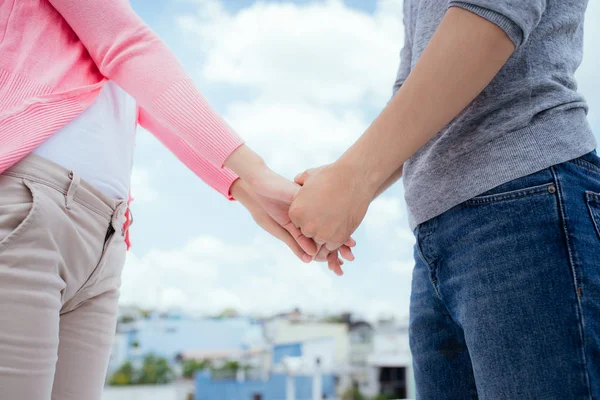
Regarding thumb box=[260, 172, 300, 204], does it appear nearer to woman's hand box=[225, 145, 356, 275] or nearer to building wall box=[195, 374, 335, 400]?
woman's hand box=[225, 145, 356, 275]

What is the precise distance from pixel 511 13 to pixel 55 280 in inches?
25.5

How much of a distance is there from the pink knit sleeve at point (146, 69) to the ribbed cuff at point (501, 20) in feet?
1.58

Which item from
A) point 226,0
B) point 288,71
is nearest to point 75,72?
point 226,0

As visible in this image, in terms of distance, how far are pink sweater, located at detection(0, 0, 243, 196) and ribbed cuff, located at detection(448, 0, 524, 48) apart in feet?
1.58

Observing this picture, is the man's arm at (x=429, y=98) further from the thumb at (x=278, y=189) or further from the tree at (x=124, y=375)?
the tree at (x=124, y=375)

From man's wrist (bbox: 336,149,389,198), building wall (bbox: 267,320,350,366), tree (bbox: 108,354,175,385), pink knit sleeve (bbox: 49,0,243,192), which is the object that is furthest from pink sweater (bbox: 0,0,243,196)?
tree (bbox: 108,354,175,385)

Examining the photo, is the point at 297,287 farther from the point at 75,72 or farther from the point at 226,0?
the point at 75,72

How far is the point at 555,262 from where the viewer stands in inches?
21.8

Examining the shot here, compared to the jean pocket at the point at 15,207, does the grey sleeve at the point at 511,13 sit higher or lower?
higher

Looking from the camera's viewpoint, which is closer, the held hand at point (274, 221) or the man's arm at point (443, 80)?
the man's arm at point (443, 80)

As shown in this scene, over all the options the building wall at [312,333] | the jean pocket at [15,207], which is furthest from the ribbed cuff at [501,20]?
the building wall at [312,333]

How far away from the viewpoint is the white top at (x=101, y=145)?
0.70 meters

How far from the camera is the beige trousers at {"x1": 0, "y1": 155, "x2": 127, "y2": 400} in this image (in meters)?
0.59

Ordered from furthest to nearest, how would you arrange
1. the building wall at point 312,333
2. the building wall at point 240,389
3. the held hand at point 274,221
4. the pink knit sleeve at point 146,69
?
the building wall at point 240,389, the building wall at point 312,333, the held hand at point 274,221, the pink knit sleeve at point 146,69
